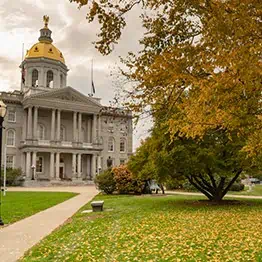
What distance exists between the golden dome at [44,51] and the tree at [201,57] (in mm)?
62996

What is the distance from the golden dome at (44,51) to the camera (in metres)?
68.4

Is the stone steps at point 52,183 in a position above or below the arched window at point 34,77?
below

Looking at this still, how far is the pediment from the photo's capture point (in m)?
60.7

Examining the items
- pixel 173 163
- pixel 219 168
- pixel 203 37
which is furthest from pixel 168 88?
pixel 219 168

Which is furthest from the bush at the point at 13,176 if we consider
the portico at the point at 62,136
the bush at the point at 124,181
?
the bush at the point at 124,181

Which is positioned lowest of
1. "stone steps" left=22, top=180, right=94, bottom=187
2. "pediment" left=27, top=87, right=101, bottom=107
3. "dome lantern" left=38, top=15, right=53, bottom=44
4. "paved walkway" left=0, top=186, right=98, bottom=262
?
"paved walkway" left=0, top=186, right=98, bottom=262

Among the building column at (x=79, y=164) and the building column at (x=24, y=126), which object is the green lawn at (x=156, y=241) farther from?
the building column at (x=24, y=126)

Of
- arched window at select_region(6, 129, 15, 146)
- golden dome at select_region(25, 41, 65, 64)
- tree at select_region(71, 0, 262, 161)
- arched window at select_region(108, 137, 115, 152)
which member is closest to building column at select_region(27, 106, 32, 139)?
arched window at select_region(6, 129, 15, 146)

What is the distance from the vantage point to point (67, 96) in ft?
208

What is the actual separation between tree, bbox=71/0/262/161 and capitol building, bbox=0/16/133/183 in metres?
47.3

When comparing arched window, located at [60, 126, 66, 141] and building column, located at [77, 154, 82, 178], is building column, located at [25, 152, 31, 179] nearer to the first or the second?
building column, located at [77, 154, 82, 178]

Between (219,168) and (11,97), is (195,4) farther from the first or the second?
(11,97)

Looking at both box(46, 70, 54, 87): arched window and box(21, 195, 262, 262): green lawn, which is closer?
box(21, 195, 262, 262): green lawn

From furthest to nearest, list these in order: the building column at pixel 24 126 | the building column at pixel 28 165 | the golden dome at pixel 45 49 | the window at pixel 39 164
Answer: the golden dome at pixel 45 49, the building column at pixel 24 126, the window at pixel 39 164, the building column at pixel 28 165
